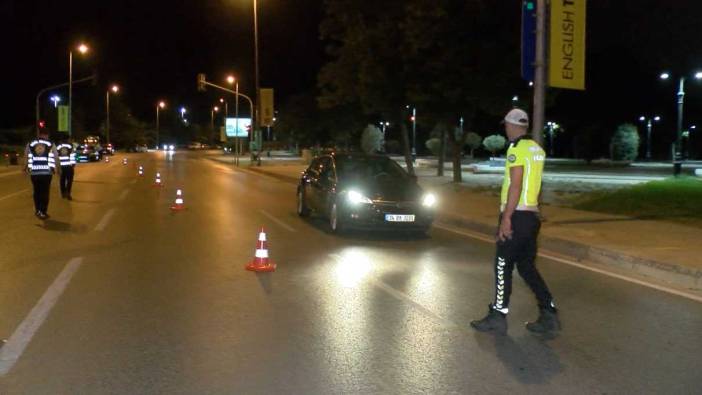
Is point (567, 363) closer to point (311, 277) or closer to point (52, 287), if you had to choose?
point (311, 277)

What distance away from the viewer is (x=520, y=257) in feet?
21.2

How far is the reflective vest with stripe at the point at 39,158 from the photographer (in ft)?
50.2

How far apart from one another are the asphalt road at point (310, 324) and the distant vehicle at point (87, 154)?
43.0m

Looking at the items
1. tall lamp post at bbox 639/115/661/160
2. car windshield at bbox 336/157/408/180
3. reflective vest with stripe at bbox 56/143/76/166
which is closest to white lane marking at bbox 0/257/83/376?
car windshield at bbox 336/157/408/180

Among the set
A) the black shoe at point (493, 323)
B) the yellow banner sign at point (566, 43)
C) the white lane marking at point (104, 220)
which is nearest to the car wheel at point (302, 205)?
the white lane marking at point (104, 220)

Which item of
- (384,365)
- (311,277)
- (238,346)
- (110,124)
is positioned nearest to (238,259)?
(311,277)

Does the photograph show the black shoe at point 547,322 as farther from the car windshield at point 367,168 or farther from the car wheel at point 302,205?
the car wheel at point 302,205

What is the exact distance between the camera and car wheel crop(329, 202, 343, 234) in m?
13.4

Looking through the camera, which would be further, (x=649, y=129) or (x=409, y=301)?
(x=649, y=129)

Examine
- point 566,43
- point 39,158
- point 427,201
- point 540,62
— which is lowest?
point 427,201

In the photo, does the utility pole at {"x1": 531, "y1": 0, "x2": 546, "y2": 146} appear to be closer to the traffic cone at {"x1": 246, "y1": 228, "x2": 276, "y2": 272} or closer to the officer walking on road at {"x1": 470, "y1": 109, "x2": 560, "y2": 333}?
the traffic cone at {"x1": 246, "y1": 228, "x2": 276, "y2": 272}

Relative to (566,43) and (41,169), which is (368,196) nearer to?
(566,43)

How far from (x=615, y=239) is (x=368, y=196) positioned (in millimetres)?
4149

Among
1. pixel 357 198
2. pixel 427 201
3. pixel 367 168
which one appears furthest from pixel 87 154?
pixel 427 201
